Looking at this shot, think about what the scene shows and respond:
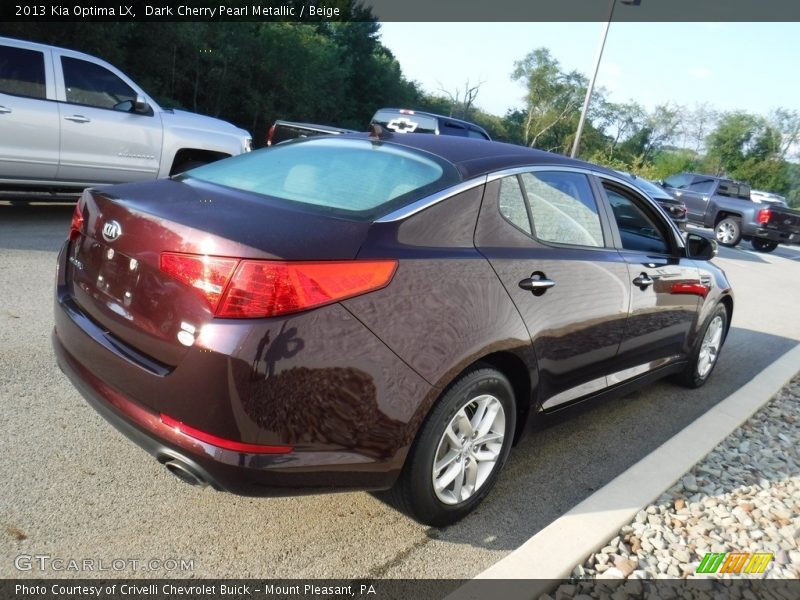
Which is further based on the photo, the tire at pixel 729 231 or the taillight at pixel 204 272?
the tire at pixel 729 231

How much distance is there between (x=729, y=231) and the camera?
1894 cm

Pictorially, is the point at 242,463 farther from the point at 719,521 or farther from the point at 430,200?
the point at 719,521

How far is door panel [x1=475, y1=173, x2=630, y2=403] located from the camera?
9.43ft

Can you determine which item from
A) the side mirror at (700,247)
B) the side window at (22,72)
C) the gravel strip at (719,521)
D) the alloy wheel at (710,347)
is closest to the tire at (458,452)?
the gravel strip at (719,521)

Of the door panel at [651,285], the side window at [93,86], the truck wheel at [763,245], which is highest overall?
the side window at [93,86]

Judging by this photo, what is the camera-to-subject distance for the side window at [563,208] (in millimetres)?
3156

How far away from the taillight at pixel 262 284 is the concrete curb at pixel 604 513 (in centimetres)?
115

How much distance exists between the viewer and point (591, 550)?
2654 millimetres

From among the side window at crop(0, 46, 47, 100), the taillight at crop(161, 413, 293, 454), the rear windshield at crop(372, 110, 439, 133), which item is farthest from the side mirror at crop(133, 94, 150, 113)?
the taillight at crop(161, 413, 293, 454)

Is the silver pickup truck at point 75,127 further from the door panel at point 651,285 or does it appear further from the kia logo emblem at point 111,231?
the door panel at point 651,285

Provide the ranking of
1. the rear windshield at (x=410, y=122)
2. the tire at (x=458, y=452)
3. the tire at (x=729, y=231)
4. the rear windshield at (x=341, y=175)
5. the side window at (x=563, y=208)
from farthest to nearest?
the tire at (x=729, y=231) < the rear windshield at (x=410, y=122) < the side window at (x=563, y=208) < the rear windshield at (x=341, y=175) < the tire at (x=458, y=452)

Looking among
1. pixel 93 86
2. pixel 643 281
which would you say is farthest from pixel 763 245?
pixel 93 86

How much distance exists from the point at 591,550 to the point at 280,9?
2867cm

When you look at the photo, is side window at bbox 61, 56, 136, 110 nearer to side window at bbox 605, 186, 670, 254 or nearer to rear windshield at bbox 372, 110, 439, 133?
rear windshield at bbox 372, 110, 439, 133
